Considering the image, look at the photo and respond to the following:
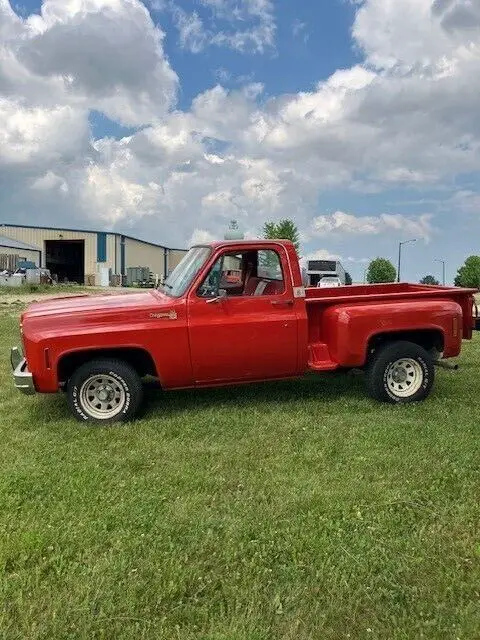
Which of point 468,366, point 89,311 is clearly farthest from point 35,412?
point 468,366

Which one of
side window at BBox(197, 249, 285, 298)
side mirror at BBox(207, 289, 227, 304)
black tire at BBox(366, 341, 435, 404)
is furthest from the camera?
black tire at BBox(366, 341, 435, 404)

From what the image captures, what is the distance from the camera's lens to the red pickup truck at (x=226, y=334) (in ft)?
20.4

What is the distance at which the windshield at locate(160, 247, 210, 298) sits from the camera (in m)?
6.60

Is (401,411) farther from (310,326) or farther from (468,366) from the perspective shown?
(468,366)

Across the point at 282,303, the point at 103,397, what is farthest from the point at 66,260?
the point at 282,303

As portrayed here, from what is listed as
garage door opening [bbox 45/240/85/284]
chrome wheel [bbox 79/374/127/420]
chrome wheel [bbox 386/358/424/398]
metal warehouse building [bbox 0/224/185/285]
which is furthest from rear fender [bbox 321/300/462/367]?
garage door opening [bbox 45/240/85/284]

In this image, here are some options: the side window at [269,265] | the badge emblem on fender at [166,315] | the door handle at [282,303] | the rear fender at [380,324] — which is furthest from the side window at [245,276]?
the rear fender at [380,324]

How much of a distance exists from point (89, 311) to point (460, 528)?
411 cm

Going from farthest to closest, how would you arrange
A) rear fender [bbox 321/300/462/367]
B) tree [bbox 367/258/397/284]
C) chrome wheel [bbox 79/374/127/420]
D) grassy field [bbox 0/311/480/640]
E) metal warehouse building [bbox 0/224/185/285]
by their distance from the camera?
tree [bbox 367/258/397/284] → metal warehouse building [bbox 0/224/185/285] → rear fender [bbox 321/300/462/367] → chrome wheel [bbox 79/374/127/420] → grassy field [bbox 0/311/480/640]

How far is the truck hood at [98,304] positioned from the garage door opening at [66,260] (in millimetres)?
53003

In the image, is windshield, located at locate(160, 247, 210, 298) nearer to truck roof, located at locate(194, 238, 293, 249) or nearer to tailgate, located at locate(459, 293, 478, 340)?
truck roof, located at locate(194, 238, 293, 249)

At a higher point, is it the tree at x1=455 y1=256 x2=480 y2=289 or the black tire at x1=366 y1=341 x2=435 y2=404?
the tree at x1=455 y1=256 x2=480 y2=289

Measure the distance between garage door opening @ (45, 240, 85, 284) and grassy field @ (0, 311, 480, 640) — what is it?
54.7m

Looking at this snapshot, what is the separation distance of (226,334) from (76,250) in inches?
2301
